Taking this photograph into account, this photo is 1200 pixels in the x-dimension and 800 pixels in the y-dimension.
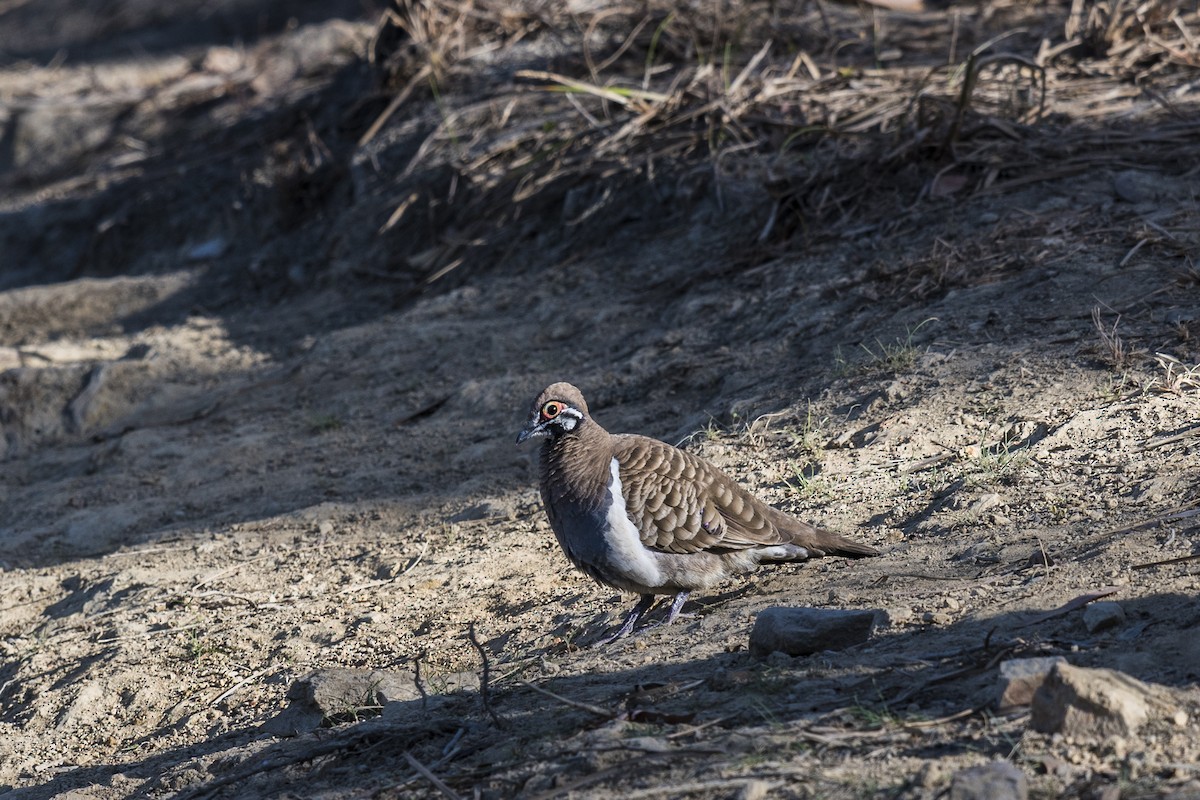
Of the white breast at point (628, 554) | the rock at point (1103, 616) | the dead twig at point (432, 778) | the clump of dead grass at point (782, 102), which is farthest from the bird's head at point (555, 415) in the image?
the clump of dead grass at point (782, 102)

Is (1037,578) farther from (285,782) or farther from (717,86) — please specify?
(717,86)

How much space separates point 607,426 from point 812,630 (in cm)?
303

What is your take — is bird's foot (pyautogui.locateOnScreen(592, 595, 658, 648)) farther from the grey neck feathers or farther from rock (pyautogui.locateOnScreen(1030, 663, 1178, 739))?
rock (pyautogui.locateOnScreen(1030, 663, 1178, 739))

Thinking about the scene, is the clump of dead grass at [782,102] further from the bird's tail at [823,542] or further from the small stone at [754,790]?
the small stone at [754,790]

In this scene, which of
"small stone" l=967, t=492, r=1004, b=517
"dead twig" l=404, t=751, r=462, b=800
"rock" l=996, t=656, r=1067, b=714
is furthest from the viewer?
"small stone" l=967, t=492, r=1004, b=517

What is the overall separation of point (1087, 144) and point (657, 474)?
4.26m

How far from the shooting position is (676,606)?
4559 millimetres

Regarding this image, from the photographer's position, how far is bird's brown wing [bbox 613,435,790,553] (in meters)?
4.48

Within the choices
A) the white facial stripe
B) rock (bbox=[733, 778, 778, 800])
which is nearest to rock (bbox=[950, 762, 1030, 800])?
rock (bbox=[733, 778, 778, 800])

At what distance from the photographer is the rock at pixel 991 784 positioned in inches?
106

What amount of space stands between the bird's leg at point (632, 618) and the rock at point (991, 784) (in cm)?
176

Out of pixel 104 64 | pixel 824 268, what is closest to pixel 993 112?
pixel 824 268

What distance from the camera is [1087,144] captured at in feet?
24.5

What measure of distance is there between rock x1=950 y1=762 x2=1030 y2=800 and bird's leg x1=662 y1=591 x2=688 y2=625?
1.81m
